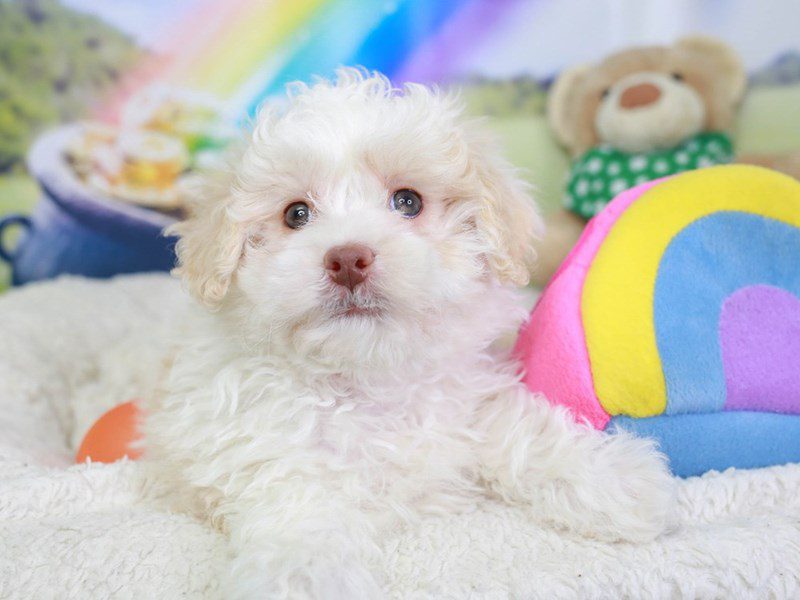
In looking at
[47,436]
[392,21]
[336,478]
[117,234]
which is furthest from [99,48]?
[336,478]

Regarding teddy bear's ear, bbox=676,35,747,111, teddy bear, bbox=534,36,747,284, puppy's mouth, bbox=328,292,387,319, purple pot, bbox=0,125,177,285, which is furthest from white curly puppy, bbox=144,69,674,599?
purple pot, bbox=0,125,177,285

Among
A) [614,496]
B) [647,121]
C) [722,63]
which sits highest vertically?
[722,63]

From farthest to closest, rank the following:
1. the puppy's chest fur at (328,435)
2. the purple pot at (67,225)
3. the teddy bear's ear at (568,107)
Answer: the purple pot at (67,225) < the teddy bear's ear at (568,107) < the puppy's chest fur at (328,435)

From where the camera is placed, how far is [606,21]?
4590 millimetres

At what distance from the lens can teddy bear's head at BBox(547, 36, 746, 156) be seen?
11.9 feet

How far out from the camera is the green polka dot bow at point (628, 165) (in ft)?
12.0

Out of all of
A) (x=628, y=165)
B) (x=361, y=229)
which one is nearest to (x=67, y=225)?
(x=628, y=165)

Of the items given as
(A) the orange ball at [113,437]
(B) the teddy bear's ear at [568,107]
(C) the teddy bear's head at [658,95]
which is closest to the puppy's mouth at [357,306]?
(A) the orange ball at [113,437]

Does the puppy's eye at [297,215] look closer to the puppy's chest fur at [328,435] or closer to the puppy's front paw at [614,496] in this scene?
the puppy's chest fur at [328,435]

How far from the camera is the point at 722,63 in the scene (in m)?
3.82

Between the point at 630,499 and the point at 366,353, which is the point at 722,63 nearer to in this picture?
the point at 630,499

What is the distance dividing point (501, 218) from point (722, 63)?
101 inches

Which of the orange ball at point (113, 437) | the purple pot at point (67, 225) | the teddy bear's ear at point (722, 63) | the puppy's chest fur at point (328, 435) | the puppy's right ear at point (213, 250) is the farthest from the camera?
the purple pot at point (67, 225)

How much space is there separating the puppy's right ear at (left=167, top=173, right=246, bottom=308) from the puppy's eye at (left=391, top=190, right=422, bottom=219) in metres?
0.39
